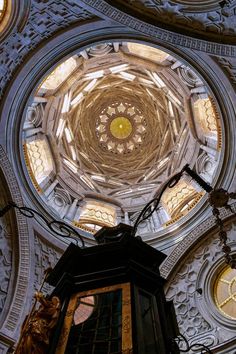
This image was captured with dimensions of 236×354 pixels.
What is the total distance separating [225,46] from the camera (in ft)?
30.7

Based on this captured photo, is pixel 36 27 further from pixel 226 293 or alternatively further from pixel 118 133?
pixel 118 133

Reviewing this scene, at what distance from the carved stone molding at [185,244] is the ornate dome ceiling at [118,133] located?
4.47 ft

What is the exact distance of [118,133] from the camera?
2391 centimetres

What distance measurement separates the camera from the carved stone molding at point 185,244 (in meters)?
12.5

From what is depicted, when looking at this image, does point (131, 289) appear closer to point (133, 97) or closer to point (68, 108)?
point (68, 108)

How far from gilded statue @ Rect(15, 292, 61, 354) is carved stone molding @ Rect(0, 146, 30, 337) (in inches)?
222

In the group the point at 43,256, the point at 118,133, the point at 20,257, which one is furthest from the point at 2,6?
the point at 118,133

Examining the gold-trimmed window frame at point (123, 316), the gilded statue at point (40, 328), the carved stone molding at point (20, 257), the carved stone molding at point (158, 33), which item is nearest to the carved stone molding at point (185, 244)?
the carved stone molding at point (20, 257)

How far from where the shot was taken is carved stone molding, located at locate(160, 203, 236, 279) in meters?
12.5

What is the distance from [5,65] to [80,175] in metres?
9.31

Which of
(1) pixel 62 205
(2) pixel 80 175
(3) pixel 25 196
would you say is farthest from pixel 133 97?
(3) pixel 25 196

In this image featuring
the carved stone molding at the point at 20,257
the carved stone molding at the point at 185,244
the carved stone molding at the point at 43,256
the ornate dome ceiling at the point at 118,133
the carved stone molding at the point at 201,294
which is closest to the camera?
the carved stone molding at the point at 201,294

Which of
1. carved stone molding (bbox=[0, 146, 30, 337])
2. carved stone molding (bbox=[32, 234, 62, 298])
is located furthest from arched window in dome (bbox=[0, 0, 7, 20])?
carved stone molding (bbox=[32, 234, 62, 298])

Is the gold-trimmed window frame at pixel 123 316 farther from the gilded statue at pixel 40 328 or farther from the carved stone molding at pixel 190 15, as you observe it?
the carved stone molding at pixel 190 15
